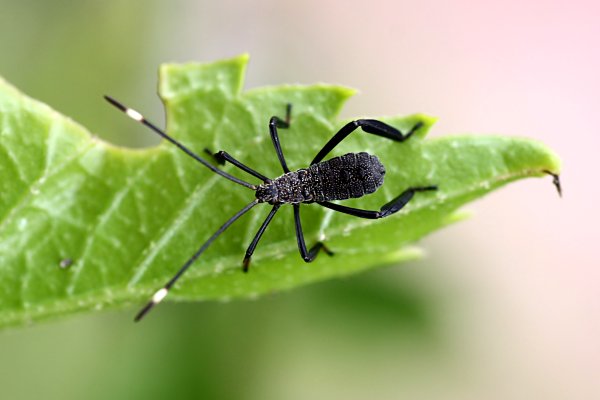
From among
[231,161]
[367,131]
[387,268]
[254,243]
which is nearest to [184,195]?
[231,161]

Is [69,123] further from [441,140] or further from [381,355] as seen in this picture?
[381,355]

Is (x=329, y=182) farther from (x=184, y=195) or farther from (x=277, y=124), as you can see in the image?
(x=184, y=195)

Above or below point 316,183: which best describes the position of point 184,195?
above

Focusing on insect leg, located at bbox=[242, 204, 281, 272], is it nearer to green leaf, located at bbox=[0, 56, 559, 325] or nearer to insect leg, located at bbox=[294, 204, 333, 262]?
green leaf, located at bbox=[0, 56, 559, 325]

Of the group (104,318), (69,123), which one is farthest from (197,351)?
(69,123)

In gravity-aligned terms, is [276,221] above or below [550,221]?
above

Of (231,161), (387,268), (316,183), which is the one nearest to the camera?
(231,161)

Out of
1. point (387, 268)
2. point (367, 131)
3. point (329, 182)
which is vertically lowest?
point (387, 268)
